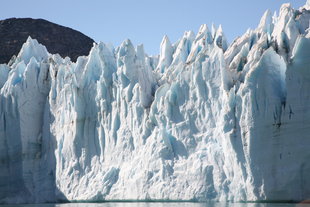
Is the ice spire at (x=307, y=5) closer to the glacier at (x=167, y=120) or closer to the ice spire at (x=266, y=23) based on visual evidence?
the glacier at (x=167, y=120)

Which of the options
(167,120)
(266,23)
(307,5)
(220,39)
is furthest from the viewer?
(220,39)

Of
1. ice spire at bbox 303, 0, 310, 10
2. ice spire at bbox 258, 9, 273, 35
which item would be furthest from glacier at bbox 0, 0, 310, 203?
ice spire at bbox 303, 0, 310, 10

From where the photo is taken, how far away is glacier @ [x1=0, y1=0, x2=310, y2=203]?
18203 millimetres

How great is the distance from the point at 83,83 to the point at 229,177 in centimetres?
857

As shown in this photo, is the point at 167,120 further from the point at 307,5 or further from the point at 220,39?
the point at 307,5

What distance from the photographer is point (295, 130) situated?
17.9 m

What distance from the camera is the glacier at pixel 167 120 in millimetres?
18203

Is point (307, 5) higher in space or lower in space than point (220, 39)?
higher

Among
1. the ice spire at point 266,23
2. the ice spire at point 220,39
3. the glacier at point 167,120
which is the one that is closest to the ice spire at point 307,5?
the glacier at point 167,120

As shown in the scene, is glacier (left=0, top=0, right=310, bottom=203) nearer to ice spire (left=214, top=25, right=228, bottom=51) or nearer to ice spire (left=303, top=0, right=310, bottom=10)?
ice spire (left=214, top=25, right=228, bottom=51)

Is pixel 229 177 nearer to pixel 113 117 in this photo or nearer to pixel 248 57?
pixel 248 57

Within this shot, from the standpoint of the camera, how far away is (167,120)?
860 inches

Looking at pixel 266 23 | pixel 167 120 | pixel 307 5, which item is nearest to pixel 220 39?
pixel 266 23

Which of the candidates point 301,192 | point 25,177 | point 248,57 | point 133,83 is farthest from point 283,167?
point 25,177
